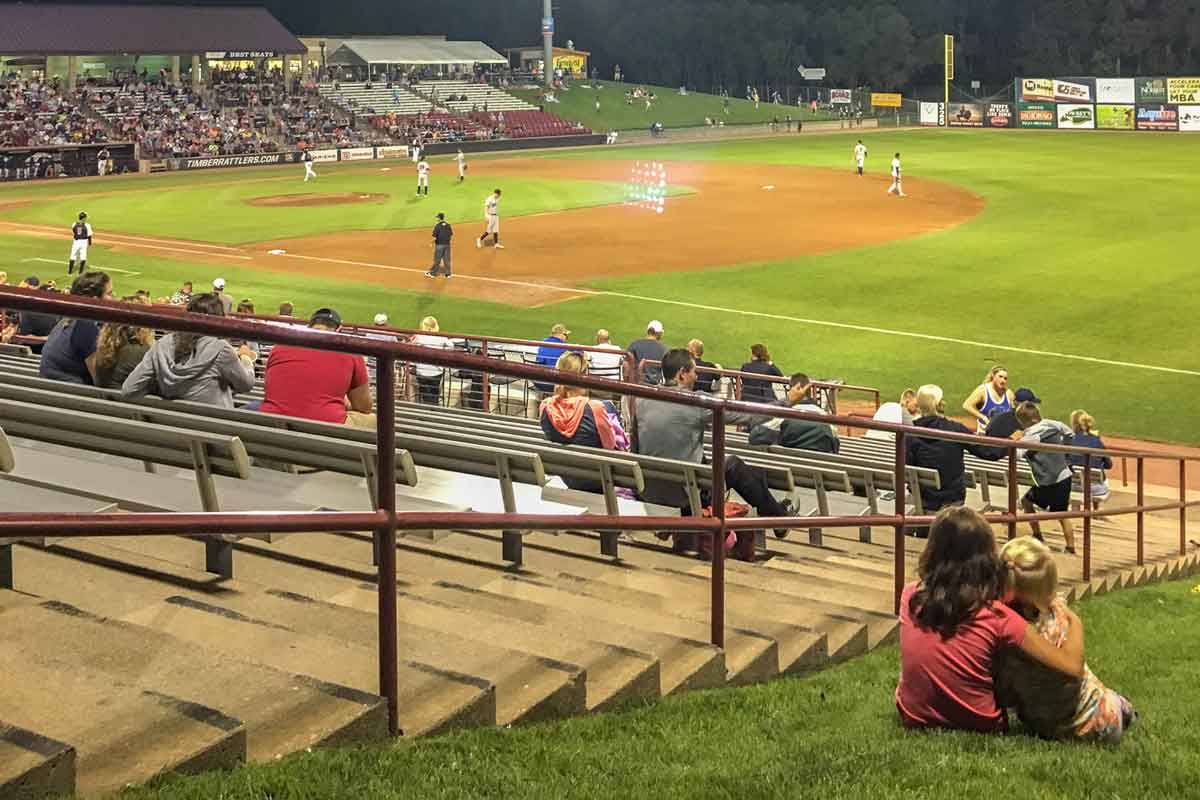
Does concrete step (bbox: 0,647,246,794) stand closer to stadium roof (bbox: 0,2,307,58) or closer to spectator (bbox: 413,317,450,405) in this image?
spectator (bbox: 413,317,450,405)

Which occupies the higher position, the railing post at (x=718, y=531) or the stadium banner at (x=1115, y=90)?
the stadium banner at (x=1115, y=90)

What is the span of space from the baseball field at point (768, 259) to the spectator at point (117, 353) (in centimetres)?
1659

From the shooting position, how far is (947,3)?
5591 inches

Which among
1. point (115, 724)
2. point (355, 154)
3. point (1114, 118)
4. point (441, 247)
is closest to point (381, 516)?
point (115, 724)

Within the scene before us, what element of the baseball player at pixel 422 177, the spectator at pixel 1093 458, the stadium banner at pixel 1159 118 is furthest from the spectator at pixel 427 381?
the stadium banner at pixel 1159 118

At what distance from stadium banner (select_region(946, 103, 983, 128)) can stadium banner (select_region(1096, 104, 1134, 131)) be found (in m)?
10.2

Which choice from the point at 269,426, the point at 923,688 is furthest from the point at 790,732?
the point at 269,426

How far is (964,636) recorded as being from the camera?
5.55 meters

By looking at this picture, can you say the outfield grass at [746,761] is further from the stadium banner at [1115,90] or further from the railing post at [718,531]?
the stadium banner at [1115,90]

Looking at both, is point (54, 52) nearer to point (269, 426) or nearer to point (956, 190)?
point (956, 190)

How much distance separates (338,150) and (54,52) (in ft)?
61.2

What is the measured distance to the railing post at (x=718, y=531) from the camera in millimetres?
6230

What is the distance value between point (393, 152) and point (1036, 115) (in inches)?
1699

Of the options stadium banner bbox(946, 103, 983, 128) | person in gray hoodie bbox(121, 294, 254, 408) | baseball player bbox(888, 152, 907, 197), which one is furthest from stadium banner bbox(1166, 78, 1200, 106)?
person in gray hoodie bbox(121, 294, 254, 408)
